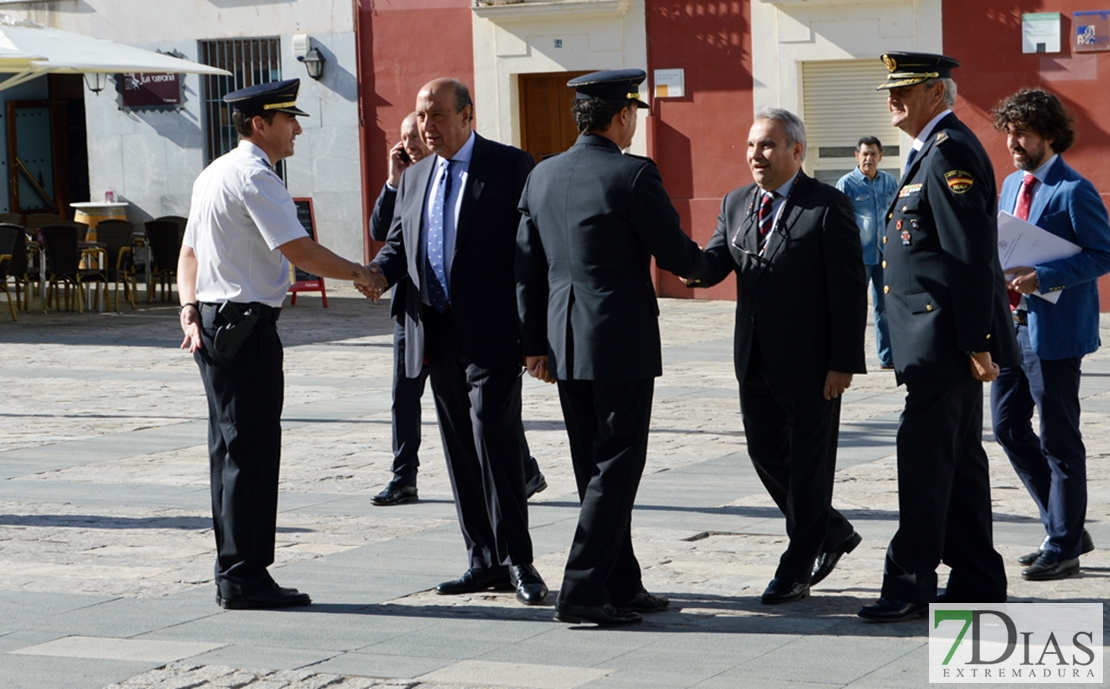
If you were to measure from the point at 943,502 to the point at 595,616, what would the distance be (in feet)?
4.09

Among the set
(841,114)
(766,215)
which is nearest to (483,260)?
(766,215)

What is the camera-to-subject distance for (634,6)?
70.4ft

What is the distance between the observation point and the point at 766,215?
603cm

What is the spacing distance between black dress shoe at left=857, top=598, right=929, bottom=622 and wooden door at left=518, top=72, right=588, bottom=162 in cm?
1711

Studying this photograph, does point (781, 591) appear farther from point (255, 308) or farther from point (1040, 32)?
point (1040, 32)

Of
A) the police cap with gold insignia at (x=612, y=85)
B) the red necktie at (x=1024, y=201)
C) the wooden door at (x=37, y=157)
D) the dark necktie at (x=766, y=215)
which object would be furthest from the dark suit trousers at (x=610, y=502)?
the wooden door at (x=37, y=157)

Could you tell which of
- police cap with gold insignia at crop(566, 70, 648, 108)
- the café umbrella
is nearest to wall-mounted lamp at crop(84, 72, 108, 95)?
the café umbrella

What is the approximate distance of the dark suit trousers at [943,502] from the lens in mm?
5605

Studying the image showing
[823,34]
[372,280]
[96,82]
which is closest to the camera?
[372,280]

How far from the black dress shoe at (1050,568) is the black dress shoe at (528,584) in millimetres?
1832

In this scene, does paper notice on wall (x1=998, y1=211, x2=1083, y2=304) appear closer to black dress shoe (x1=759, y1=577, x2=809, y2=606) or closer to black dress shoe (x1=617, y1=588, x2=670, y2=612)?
black dress shoe (x1=759, y1=577, x2=809, y2=606)

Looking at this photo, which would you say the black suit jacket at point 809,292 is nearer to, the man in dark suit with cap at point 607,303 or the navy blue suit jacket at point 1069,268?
the man in dark suit with cap at point 607,303

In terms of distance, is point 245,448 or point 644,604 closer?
point 644,604

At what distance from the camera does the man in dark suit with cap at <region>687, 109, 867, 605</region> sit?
5859 mm
